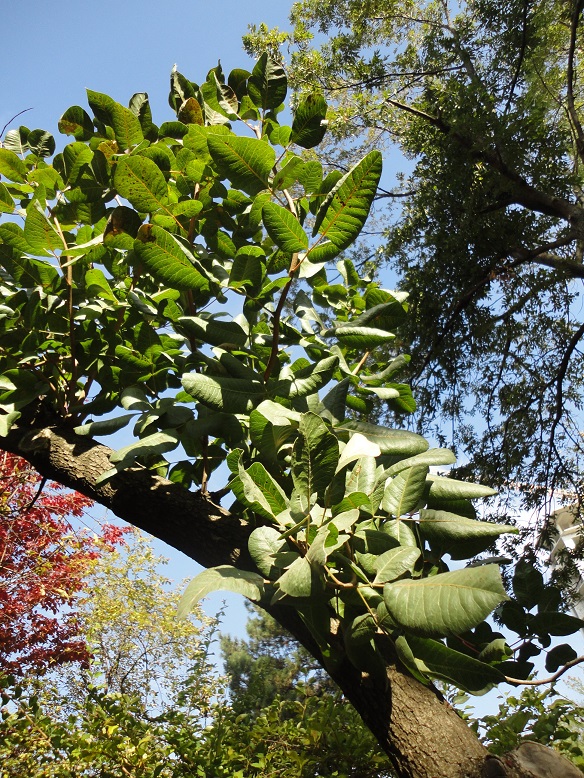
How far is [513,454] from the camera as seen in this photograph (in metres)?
4.14

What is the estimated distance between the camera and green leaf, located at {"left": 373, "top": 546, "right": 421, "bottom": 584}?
2.24 feet

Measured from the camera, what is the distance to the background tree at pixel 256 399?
712 mm

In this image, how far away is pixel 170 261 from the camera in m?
0.88

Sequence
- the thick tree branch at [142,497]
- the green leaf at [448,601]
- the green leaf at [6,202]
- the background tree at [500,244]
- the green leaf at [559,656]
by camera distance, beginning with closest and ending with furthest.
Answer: the green leaf at [448,601] → the green leaf at [559,656] → the thick tree branch at [142,497] → the green leaf at [6,202] → the background tree at [500,244]

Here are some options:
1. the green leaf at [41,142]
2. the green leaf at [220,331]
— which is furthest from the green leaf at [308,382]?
the green leaf at [41,142]

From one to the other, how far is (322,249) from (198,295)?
0.80 feet

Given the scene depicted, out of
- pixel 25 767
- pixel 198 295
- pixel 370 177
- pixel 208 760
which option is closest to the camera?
pixel 370 177

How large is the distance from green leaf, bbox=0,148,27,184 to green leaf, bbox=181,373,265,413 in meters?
0.65

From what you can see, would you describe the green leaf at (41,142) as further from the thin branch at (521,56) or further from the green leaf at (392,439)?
the thin branch at (521,56)

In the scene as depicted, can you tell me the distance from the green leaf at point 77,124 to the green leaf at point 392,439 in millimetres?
847

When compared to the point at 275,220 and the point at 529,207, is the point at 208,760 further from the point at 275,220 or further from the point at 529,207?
the point at 529,207

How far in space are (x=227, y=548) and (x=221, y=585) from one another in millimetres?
317

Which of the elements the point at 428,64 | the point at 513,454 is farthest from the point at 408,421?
the point at 428,64

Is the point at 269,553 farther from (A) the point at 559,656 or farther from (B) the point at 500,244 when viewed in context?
(B) the point at 500,244
